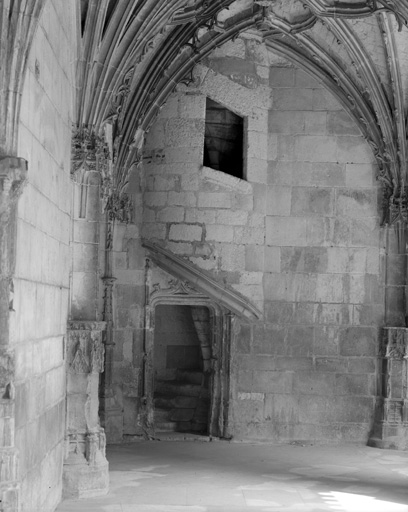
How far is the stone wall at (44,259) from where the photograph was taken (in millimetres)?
6234

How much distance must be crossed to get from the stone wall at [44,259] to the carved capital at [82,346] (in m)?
0.30

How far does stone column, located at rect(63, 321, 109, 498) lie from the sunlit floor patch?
79.7 inches

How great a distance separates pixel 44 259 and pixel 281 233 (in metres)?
5.95

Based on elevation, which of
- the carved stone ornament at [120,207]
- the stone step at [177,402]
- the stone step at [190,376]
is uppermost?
the carved stone ornament at [120,207]

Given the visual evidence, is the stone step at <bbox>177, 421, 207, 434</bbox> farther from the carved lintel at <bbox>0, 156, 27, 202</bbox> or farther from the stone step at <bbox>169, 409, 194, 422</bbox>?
the carved lintel at <bbox>0, 156, 27, 202</bbox>

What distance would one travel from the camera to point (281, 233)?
12617 mm

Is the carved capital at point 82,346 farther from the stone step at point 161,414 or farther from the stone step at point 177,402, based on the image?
the stone step at point 177,402

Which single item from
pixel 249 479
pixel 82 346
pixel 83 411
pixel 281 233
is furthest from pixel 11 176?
pixel 281 233

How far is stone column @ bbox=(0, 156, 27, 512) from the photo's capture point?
18.2ft

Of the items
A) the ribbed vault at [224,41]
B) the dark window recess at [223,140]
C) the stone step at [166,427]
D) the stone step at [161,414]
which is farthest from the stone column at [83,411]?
the dark window recess at [223,140]

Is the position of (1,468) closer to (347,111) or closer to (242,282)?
(242,282)

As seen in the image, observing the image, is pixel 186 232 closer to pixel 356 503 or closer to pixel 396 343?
pixel 396 343

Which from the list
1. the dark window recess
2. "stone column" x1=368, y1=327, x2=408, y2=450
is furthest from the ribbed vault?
"stone column" x1=368, y1=327, x2=408, y2=450

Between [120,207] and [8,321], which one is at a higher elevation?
[120,207]
